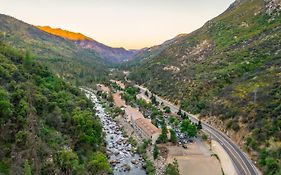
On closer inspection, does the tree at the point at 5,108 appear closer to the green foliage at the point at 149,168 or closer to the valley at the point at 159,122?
the valley at the point at 159,122

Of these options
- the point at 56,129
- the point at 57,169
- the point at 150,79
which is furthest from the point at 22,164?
the point at 150,79

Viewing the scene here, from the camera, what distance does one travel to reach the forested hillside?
160ft

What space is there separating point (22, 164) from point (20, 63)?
4446 centimetres

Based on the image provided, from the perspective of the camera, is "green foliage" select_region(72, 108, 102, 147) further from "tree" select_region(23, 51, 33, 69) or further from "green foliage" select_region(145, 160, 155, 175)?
"tree" select_region(23, 51, 33, 69)

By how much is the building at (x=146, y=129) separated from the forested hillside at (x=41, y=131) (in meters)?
14.5

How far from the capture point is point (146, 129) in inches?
3423

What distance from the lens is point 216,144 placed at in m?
77.6

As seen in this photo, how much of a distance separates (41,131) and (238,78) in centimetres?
7447

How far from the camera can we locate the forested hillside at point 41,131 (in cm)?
4878

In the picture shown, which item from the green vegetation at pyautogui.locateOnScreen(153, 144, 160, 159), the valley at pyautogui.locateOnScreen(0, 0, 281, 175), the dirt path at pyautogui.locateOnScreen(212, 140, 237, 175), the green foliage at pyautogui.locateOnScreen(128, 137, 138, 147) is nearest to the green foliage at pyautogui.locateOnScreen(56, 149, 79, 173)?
the valley at pyautogui.locateOnScreen(0, 0, 281, 175)

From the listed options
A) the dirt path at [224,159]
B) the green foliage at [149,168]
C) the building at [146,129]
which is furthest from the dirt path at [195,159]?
the building at [146,129]

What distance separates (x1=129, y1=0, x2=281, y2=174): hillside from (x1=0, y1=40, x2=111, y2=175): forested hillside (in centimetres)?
3188

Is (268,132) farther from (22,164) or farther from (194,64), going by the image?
(194,64)

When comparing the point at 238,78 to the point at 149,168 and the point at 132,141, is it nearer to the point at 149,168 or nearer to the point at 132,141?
the point at 132,141
